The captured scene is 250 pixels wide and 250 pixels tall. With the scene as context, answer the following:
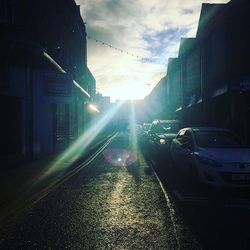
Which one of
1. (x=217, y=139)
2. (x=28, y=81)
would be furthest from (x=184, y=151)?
(x=28, y=81)

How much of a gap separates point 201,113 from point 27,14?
54.6 feet

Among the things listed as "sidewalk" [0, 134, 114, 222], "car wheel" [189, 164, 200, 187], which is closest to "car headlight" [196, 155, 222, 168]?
"car wheel" [189, 164, 200, 187]

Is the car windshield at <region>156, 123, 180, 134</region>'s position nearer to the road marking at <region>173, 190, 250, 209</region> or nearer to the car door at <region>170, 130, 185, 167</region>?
the car door at <region>170, 130, 185, 167</region>

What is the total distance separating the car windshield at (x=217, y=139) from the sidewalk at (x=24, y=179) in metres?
4.41

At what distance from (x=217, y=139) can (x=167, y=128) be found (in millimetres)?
8946

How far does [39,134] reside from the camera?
16281 mm

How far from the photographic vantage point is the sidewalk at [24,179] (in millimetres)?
7333

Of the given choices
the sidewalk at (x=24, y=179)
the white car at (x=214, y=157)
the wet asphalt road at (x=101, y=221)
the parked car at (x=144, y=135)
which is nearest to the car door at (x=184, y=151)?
the white car at (x=214, y=157)

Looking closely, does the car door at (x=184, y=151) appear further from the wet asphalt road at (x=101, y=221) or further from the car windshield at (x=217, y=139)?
the wet asphalt road at (x=101, y=221)

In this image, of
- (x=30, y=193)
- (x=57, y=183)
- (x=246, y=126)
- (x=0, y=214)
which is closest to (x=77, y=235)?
(x=0, y=214)

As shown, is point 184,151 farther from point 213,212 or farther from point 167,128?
point 167,128

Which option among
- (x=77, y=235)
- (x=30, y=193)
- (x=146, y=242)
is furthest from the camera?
(x=30, y=193)

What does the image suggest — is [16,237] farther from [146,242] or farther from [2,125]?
[2,125]

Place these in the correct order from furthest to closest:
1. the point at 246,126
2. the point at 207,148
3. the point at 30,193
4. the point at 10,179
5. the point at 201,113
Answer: the point at 201,113 < the point at 246,126 < the point at 10,179 < the point at 207,148 < the point at 30,193
